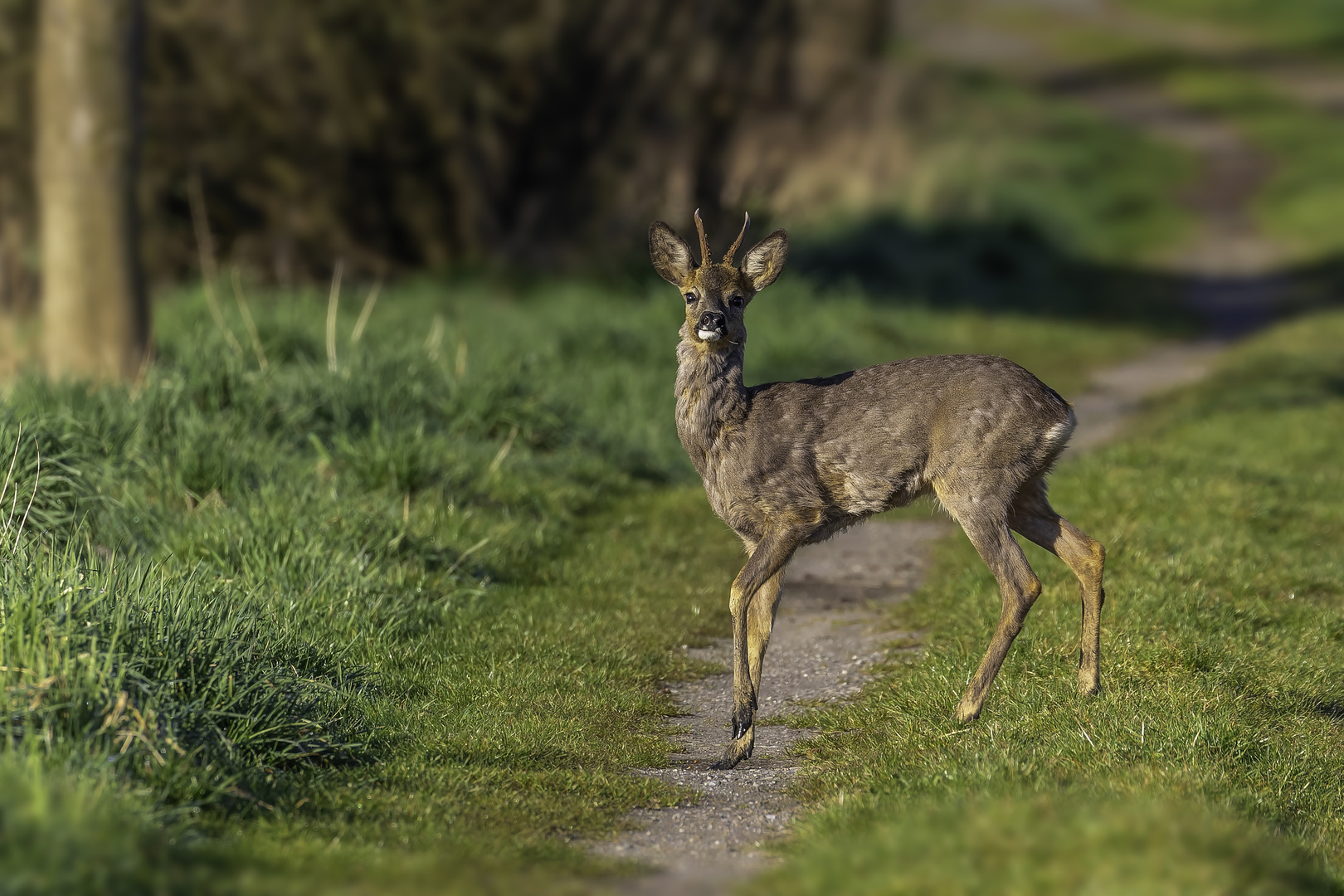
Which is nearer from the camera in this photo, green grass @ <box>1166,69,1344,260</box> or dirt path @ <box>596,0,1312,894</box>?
dirt path @ <box>596,0,1312,894</box>

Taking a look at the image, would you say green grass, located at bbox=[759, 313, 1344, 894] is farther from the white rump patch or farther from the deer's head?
the deer's head

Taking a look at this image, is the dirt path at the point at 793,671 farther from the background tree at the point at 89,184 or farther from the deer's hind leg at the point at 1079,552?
the background tree at the point at 89,184

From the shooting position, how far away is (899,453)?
7199 mm

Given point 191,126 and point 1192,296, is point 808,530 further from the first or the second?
point 1192,296

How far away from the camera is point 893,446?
7.21m

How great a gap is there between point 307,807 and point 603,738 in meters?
1.69

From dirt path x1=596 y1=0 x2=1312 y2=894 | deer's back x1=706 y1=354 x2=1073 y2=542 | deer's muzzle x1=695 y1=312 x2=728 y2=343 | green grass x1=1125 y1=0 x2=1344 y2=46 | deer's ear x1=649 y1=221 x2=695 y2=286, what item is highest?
deer's ear x1=649 y1=221 x2=695 y2=286

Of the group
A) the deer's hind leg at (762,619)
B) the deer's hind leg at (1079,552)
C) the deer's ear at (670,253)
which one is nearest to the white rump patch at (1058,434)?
the deer's hind leg at (1079,552)

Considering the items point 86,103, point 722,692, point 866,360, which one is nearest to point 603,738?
point 722,692

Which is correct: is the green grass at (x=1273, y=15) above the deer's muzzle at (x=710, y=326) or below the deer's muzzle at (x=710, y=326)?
below

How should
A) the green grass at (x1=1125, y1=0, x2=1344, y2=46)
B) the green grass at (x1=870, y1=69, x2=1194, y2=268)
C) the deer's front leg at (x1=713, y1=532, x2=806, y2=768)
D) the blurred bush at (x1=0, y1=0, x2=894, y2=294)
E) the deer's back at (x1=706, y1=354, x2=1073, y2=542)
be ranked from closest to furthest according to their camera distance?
the deer's front leg at (x1=713, y1=532, x2=806, y2=768) < the deer's back at (x1=706, y1=354, x2=1073, y2=542) < the blurred bush at (x1=0, y1=0, x2=894, y2=294) < the green grass at (x1=870, y1=69, x2=1194, y2=268) < the green grass at (x1=1125, y1=0, x2=1344, y2=46)

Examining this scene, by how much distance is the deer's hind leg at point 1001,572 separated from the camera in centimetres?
695

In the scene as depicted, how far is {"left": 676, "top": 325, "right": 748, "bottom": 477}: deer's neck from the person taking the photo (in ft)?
24.2

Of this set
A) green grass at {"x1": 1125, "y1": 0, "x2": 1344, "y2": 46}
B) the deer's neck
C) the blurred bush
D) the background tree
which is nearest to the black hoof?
the deer's neck
